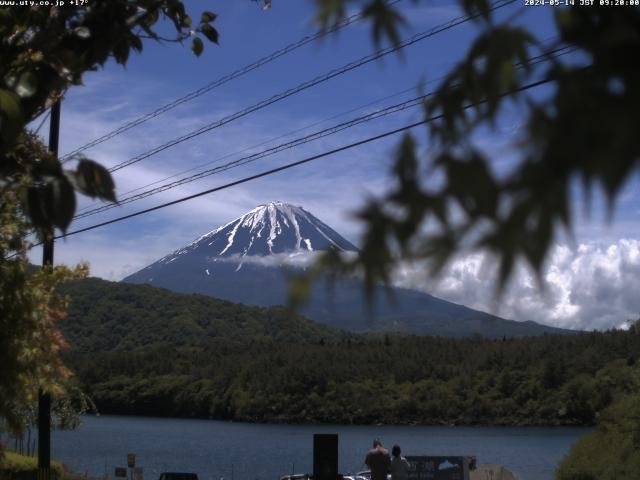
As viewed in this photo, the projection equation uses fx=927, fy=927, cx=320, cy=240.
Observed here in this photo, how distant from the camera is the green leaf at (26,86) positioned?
3.99m

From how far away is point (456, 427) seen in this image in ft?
333

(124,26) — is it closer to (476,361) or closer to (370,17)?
(370,17)

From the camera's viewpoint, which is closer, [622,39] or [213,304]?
[622,39]

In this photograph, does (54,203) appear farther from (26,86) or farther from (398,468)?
(398,468)

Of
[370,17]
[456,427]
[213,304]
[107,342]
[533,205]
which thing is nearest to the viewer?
[533,205]

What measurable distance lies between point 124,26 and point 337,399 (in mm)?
101270

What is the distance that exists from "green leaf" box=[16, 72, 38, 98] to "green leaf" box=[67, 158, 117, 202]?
0.78 m

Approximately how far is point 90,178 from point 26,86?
2.90ft

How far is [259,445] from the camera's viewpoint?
7419 cm

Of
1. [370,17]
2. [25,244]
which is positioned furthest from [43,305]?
[370,17]

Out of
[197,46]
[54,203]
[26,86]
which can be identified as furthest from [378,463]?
[54,203]

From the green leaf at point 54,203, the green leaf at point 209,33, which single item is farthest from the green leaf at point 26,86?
the green leaf at point 209,33

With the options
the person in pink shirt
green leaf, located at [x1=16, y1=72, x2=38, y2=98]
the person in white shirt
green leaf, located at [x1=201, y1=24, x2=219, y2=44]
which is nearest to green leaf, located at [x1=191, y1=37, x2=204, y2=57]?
green leaf, located at [x1=201, y1=24, x2=219, y2=44]

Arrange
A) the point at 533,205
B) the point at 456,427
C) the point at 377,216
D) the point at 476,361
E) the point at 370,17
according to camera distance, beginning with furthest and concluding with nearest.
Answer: the point at 476,361
the point at 456,427
the point at 370,17
the point at 377,216
the point at 533,205
